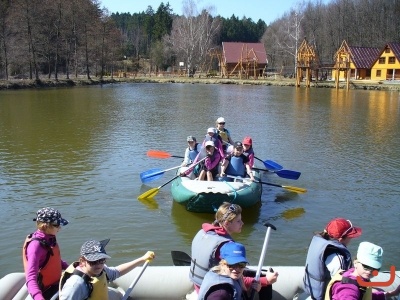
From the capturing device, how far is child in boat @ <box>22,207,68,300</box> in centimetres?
388

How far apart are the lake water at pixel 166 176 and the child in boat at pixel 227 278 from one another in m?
4.03

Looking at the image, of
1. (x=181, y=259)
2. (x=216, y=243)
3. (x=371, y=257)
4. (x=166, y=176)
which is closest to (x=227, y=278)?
(x=216, y=243)

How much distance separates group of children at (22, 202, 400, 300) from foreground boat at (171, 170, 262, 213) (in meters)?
3.97

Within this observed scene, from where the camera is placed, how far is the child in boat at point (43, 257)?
3.88m

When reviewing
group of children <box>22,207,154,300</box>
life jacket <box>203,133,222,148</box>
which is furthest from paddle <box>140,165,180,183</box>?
group of children <box>22,207,154,300</box>

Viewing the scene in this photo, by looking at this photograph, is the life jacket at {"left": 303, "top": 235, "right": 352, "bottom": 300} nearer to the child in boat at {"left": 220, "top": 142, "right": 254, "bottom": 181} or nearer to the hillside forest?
the child in boat at {"left": 220, "top": 142, "right": 254, "bottom": 181}

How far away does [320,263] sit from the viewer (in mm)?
3977

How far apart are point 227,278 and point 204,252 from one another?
28.6 inches

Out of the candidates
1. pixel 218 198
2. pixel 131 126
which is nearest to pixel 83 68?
pixel 131 126

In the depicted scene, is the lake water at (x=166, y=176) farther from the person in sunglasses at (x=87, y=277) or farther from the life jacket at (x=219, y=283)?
the life jacket at (x=219, y=283)

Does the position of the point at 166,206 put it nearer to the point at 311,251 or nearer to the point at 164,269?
the point at 164,269

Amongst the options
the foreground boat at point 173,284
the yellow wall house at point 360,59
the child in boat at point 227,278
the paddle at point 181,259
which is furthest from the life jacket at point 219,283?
the yellow wall house at point 360,59

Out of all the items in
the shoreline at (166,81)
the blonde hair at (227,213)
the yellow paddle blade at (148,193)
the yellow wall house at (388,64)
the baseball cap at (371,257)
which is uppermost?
the yellow wall house at (388,64)

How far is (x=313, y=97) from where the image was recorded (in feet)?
114
